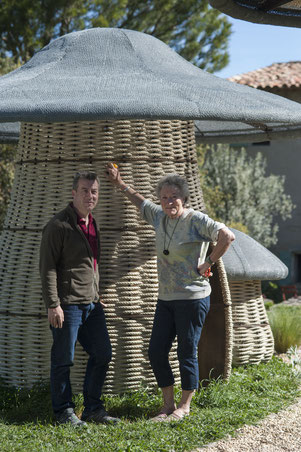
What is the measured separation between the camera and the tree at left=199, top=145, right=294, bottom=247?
17750 mm

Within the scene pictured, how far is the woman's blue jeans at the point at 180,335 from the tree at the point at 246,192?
1299 cm

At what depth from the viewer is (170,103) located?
4371mm

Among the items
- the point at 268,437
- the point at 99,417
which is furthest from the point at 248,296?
the point at 99,417

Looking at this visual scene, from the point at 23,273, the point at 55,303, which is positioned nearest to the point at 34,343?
the point at 23,273

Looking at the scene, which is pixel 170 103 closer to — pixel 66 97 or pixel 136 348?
pixel 66 97

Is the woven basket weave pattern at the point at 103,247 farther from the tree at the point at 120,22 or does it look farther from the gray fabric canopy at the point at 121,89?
the tree at the point at 120,22

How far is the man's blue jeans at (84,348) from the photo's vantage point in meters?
4.47

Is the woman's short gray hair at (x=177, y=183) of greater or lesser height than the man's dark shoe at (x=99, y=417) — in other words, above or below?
above

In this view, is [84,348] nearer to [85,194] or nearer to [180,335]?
[180,335]

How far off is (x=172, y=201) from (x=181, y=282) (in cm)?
55

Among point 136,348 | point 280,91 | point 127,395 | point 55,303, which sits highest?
point 280,91

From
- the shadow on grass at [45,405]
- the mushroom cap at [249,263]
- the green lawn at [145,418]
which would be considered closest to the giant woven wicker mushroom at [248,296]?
the mushroom cap at [249,263]

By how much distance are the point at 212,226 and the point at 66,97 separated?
128 cm

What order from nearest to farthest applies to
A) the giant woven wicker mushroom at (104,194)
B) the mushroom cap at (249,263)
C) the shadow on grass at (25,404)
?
the shadow on grass at (25,404) → the giant woven wicker mushroom at (104,194) → the mushroom cap at (249,263)
